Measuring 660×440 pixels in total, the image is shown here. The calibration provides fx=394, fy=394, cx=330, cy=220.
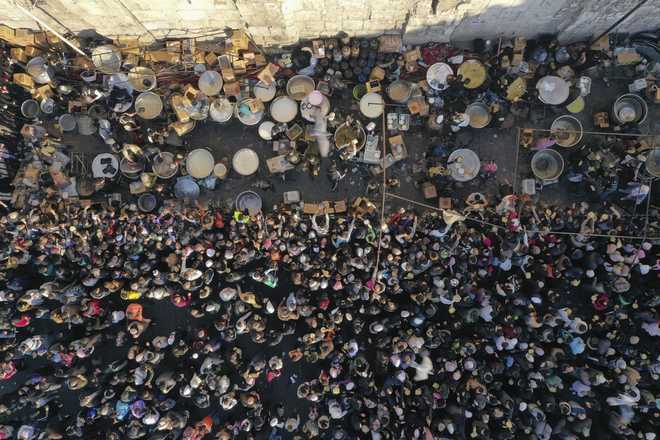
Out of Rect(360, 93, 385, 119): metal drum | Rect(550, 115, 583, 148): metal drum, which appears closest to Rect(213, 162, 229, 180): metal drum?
Rect(360, 93, 385, 119): metal drum

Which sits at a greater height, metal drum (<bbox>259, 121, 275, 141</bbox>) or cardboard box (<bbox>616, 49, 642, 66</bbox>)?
cardboard box (<bbox>616, 49, 642, 66</bbox>)

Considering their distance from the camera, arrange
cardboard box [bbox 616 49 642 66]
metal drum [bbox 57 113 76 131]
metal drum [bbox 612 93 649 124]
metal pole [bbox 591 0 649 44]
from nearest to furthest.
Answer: metal pole [bbox 591 0 649 44]
metal drum [bbox 612 93 649 124]
cardboard box [bbox 616 49 642 66]
metal drum [bbox 57 113 76 131]

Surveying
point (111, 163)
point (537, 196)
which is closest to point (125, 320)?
point (111, 163)

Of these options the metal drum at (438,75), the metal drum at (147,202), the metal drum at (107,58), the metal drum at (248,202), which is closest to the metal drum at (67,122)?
the metal drum at (107,58)

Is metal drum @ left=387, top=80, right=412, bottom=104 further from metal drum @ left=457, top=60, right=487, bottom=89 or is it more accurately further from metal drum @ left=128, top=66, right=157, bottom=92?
metal drum @ left=128, top=66, right=157, bottom=92

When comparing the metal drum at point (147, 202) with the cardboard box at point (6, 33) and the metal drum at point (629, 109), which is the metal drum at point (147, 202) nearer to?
the cardboard box at point (6, 33)
